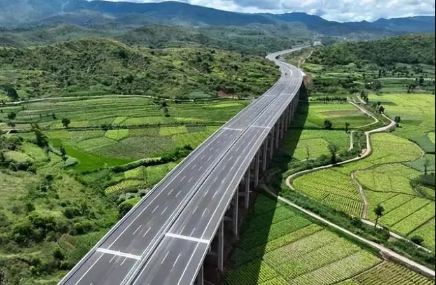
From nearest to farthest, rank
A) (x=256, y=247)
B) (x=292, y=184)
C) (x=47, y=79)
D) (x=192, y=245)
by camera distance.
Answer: (x=192, y=245)
(x=256, y=247)
(x=292, y=184)
(x=47, y=79)

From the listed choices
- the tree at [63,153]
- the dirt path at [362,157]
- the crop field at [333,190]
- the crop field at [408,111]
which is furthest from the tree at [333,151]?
the tree at [63,153]

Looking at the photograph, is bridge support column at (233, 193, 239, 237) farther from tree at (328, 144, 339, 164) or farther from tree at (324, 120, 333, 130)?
tree at (324, 120, 333, 130)

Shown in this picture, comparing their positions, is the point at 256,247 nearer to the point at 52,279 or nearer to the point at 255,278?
the point at 255,278

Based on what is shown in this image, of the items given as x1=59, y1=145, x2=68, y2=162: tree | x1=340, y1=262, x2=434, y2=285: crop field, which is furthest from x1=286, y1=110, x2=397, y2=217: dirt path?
x1=59, y1=145, x2=68, y2=162: tree

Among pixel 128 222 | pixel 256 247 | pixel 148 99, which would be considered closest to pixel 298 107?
pixel 148 99

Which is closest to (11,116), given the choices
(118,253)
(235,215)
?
(235,215)

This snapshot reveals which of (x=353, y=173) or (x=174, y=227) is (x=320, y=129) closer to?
(x=353, y=173)

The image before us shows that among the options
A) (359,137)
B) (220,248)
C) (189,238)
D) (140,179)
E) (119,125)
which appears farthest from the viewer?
(119,125)
